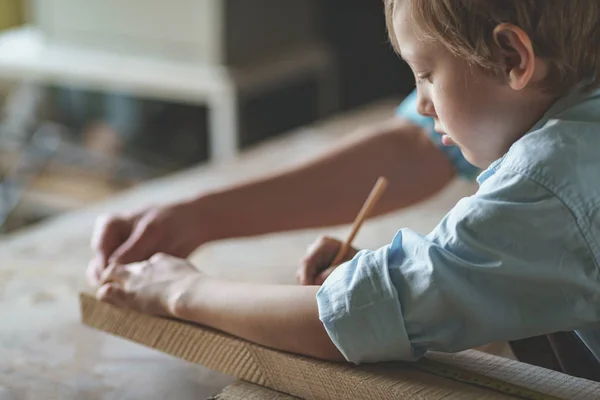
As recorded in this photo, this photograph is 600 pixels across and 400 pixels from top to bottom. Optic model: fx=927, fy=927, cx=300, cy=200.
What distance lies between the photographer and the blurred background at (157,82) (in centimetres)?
235

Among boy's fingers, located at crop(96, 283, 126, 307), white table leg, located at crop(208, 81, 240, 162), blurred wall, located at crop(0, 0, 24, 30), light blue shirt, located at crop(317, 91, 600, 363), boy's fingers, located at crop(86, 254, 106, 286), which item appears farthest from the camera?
blurred wall, located at crop(0, 0, 24, 30)

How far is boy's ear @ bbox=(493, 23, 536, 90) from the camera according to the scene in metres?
0.65

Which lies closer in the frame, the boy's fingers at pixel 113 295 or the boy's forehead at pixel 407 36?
the boy's forehead at pixel 407 36

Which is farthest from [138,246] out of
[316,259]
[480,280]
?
[480,280]

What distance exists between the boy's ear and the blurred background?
5.49ft

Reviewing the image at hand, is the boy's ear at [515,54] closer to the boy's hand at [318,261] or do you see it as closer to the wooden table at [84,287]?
the boy's hand at [318,261]

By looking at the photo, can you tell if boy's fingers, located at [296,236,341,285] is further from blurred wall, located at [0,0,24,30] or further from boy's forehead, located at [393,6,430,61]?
blurred wall, located at [0,0,24,30]

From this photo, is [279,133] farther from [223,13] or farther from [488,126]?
[488,126]

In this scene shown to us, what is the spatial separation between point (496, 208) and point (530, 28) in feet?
0.42

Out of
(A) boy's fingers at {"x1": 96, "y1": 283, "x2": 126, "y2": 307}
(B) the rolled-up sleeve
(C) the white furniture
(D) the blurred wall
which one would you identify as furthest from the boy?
(D) the blurred wall

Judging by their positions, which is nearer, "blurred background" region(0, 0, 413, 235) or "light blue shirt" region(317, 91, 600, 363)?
"light blue shirt" region(317, 91, 600, 363)

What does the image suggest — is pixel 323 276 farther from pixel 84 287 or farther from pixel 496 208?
pixel 84 287

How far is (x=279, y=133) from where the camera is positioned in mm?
2623

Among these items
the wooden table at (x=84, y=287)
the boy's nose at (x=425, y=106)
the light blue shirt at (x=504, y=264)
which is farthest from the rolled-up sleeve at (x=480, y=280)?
the wooden table at (x=84, y=287)
